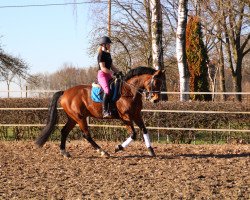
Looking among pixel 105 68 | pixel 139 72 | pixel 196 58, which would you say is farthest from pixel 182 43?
pixel 196 58

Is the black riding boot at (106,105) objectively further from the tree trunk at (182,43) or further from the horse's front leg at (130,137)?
the tree trunk at (182,43)

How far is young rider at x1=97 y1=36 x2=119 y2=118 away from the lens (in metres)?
10.7

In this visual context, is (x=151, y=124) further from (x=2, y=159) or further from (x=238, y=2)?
(x=238, y=2)

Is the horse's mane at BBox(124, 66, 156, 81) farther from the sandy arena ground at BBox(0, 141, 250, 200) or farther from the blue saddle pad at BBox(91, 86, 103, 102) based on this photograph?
the sandy arena ground at BBox(0, 141, 250, 200)

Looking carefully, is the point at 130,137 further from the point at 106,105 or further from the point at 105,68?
the point at 105,68

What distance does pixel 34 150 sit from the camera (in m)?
12.6

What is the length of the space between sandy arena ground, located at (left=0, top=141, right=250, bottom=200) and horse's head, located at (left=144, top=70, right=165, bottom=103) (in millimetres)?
1279

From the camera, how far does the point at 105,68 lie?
35.2ft

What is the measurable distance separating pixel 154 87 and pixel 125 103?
722 mm

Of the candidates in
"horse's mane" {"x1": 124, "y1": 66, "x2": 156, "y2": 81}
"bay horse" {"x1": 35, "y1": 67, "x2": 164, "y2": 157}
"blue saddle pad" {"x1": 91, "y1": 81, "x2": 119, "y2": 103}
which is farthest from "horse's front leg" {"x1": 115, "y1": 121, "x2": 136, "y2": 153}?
"horse's mane" {"x1": 124, "y1": 66, "x2": 156, "y2": 81}

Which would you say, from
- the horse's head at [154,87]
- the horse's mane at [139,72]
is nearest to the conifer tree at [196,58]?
the horse's mane at [139,72]

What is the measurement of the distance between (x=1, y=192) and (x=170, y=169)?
3.19 m

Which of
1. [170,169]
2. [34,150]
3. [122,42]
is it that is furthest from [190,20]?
[170,169]

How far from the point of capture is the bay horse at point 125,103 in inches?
420
